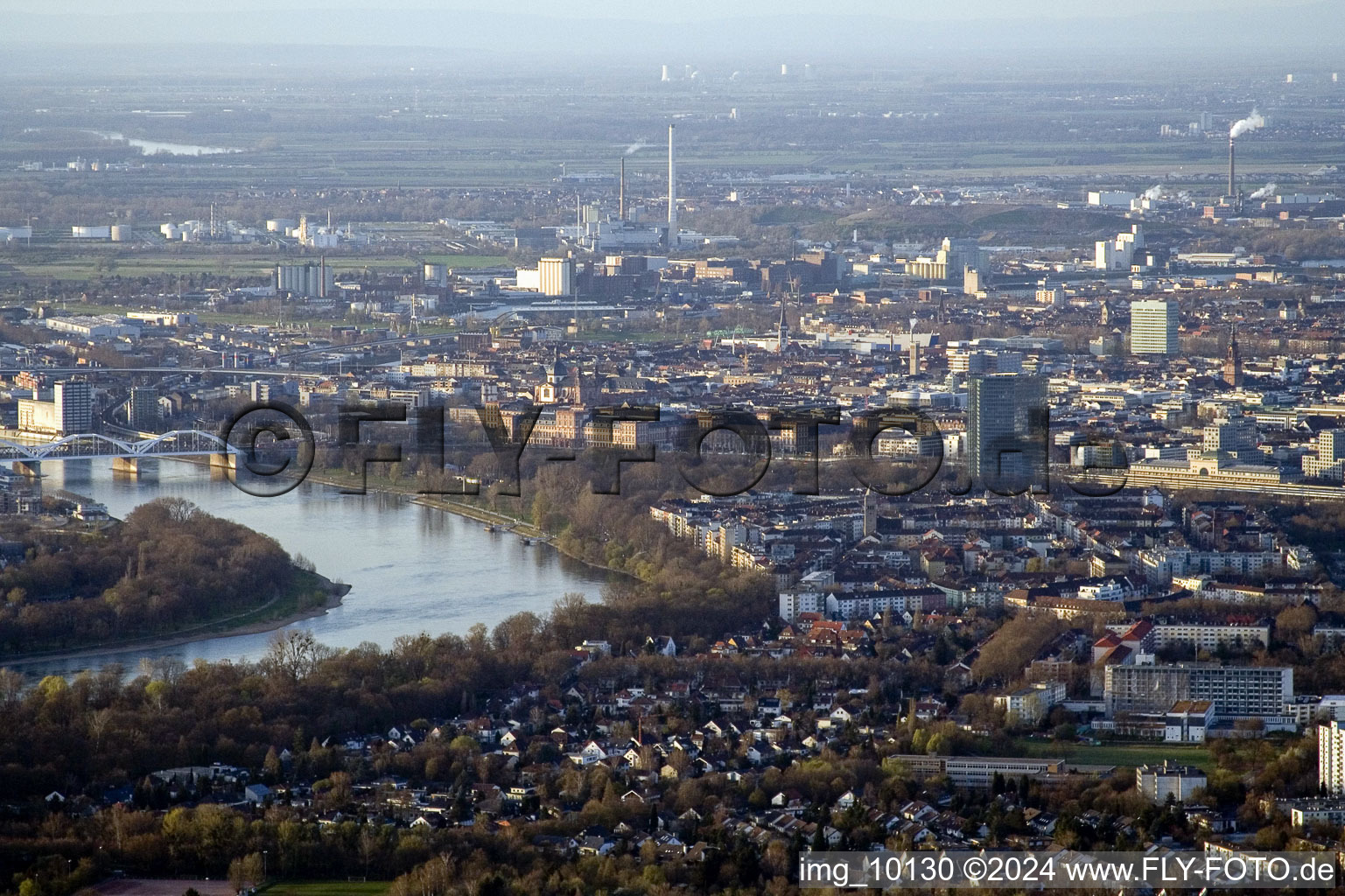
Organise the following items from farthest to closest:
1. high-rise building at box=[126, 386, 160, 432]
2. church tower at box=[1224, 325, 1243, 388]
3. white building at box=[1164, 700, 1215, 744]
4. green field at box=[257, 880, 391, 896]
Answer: church tower at box=[1224, 325, 1243, 388] → high-rise building at box=[126, 386, 160, 432] → white building at box=[1164, 700, 1215, 744] → green field at box=[257, 880, 391, 896]

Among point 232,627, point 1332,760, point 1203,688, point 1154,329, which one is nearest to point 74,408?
point 232,627

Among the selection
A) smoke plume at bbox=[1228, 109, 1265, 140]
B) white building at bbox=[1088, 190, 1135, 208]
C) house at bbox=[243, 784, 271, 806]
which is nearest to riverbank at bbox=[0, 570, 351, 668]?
house at bbox=[243, 784, 271, 806]

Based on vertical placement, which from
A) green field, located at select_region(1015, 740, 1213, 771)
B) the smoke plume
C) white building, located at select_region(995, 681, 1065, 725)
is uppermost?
the smoke plume

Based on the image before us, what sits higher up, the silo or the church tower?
the silo

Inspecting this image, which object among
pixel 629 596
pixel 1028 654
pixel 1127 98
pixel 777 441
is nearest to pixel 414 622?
pixel 629 596

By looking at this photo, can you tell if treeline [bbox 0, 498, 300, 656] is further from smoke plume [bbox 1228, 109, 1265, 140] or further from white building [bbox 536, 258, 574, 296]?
smoke plume [bbox 1228, 109, 1265, 140]

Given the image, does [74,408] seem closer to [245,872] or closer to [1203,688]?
[1203,688]

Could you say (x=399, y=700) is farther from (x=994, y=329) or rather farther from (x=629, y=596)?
(x=994, y=329)

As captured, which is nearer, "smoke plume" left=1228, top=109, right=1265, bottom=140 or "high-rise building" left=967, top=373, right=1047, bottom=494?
"high-rise building" left=967, top=373, right=1047, bottom=494
